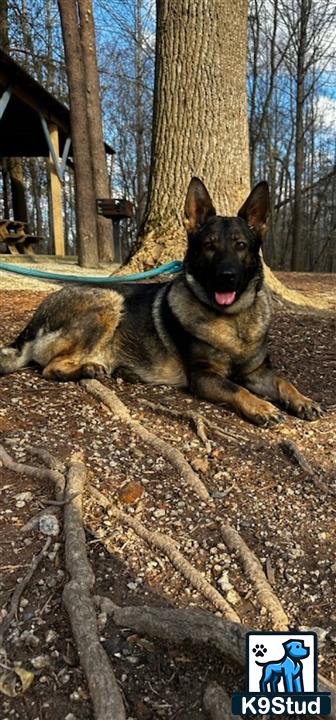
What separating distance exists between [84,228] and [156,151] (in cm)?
466

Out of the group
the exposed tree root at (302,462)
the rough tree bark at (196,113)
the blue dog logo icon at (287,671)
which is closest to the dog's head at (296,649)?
the blue dog logo icon at (287,671)

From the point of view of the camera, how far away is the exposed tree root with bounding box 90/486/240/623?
65.8 inches

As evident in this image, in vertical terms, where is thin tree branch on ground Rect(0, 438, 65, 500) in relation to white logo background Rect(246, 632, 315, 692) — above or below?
above

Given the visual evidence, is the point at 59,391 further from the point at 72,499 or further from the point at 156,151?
the point at 156,151

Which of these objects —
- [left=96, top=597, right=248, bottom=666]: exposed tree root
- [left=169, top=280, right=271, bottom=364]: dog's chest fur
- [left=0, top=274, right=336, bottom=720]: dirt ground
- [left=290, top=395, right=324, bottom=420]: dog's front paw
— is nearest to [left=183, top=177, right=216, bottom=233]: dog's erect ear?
[left=169, top=280, right=271, bottom=364]: dog's chest fur

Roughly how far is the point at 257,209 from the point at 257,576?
253 centimetres

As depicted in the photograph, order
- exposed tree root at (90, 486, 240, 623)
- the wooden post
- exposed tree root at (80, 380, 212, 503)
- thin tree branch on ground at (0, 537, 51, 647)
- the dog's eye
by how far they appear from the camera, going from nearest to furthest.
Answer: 1. thin tree branch on ground at (0, 537, 51, 647)
2. exposed tree root at (90, 486, 240, 623)
3. exposed tree root at (80, 380, 212, 503)
4. the dog's eye
5. the wooden post

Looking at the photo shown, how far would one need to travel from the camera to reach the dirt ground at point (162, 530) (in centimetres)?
142

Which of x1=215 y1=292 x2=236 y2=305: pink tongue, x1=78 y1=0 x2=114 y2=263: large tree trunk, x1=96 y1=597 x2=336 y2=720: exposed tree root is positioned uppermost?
x1=78 y1=0 x2=114 y2=263: large tree trunk

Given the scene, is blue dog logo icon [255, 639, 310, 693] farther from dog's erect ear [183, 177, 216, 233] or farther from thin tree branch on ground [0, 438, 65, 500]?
dog's erect ear [183, 177, 216, 233]

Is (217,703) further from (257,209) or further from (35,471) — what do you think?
(257,209)

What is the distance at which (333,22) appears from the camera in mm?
23875

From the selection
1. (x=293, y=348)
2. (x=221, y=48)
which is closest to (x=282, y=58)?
(x=221, y=48)

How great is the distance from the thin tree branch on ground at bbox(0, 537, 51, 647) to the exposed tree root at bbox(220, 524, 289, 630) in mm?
691
